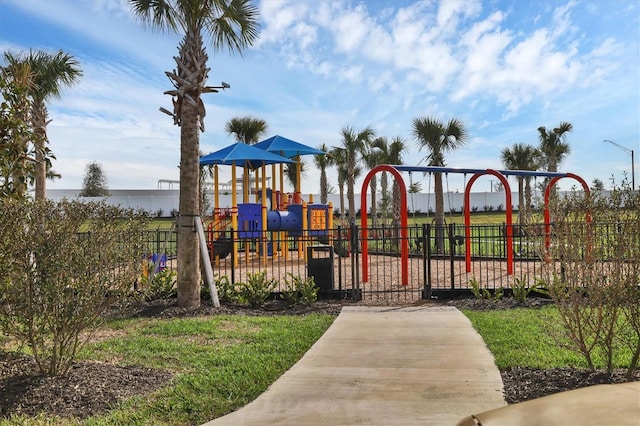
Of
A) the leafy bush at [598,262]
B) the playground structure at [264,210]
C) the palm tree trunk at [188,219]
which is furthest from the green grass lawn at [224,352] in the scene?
the playground structure at [264,210]

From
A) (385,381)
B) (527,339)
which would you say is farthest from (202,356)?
(527,339)

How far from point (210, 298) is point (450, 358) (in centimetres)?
505

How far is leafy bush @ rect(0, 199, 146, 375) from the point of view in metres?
4.54

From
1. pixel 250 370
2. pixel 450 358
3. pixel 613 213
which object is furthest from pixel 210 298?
pixel 613 213

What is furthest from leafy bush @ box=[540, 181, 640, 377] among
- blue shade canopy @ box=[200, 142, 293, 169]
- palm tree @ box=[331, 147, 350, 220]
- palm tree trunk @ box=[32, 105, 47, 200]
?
palm tree @ box=[331, 147, 350, 220]

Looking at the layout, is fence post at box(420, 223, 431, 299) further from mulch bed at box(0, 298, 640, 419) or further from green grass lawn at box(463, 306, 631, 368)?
mulch bed at box(0, 298, 640, 419)

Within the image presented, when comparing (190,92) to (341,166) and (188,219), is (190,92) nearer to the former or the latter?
(188,219)

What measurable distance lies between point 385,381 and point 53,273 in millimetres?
3141

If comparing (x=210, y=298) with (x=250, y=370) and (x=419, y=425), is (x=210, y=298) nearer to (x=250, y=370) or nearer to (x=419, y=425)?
(x=250, y=370)

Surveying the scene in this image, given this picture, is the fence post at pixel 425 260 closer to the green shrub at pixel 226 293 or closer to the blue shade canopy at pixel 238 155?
the green shrub at pixel 226 293

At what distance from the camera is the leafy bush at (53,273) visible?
4535mm

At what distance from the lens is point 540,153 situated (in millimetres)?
34719

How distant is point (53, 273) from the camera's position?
4520mm

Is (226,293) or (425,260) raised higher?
(425,260)
